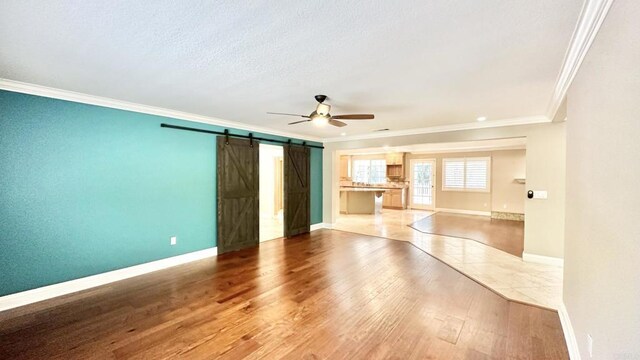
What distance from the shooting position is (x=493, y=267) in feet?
13.4

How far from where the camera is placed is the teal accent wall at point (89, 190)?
2916mm

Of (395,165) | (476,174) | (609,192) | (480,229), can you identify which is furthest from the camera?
(395,165)

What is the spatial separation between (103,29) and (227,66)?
922 millimetres

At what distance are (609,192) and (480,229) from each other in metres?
6.35

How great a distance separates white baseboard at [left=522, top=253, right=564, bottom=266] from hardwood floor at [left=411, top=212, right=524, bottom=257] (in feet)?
0.89

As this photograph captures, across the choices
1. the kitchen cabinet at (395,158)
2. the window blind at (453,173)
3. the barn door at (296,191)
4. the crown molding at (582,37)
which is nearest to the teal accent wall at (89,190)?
the barn door at (296,191)

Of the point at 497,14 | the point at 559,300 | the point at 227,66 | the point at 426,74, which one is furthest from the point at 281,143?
the point at 559,300

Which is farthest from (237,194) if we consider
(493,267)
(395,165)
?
(395,165)

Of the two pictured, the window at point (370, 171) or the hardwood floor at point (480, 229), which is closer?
the hardwood floor at point (480, 229)

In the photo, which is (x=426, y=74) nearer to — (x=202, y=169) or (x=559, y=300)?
(x=559, y=300)

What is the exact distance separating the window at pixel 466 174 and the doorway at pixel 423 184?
18.2 inches

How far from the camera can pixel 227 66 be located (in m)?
2.48

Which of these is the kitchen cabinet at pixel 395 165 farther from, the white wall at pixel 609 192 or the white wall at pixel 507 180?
the white wall at pixel 609 192

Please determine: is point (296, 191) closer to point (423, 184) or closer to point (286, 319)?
point (286, 319)
